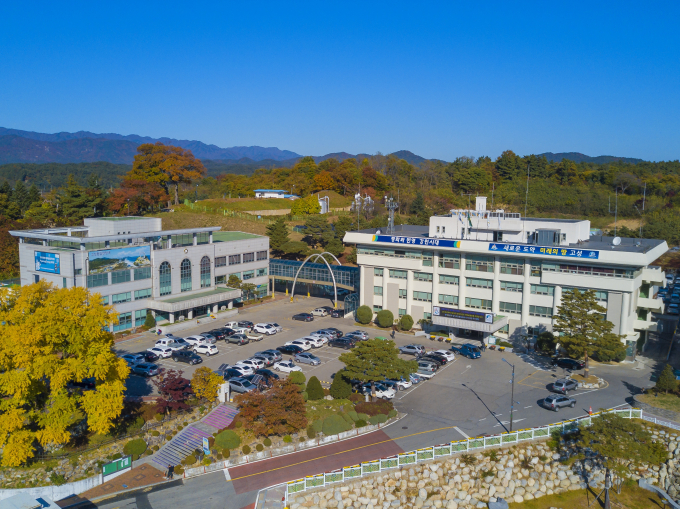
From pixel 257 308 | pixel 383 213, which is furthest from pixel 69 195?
pixel 383 213

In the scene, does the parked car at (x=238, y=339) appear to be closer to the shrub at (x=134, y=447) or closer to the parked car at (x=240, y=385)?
the parked car at (x=240, y=385)

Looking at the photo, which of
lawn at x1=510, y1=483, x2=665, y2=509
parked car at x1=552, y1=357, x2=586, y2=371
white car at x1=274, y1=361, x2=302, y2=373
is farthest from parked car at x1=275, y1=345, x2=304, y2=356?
lawn at x1=510, y1=483, x2=665, y2=509

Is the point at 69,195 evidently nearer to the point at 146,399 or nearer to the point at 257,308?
the point at 257,308

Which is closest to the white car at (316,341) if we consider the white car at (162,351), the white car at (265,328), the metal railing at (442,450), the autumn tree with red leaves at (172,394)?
the white car at (265,328)

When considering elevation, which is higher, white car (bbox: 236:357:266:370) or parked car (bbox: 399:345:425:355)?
parked car (bbox: 399:345:425:355)

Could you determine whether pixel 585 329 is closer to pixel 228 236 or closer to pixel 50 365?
pixel 50 365

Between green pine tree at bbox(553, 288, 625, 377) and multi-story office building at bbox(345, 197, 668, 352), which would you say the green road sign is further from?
green pine tree at bbox(553, 288, 625, 377)
